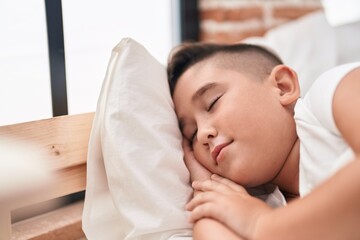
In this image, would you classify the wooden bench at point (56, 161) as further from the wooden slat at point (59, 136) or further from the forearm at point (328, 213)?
the forearm at point (328, 213)

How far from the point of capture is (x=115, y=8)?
1.33 m

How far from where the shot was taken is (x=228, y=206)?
0.79m

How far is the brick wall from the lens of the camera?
1.80m

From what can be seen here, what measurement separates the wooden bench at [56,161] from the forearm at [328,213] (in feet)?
1.47

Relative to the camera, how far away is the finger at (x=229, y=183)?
88cm

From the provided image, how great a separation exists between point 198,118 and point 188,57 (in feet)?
0.80

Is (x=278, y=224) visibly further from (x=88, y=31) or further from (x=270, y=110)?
(x=88, y=31)

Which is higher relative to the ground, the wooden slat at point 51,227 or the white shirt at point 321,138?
the white shirt at point 321,138

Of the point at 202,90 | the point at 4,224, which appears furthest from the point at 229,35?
the point at 4,224

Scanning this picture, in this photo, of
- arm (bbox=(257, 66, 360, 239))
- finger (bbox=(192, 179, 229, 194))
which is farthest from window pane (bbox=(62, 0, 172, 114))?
arm (bbox=(257, 66, 360, 239))

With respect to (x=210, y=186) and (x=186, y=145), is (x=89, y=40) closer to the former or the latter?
(x=186, y=145)

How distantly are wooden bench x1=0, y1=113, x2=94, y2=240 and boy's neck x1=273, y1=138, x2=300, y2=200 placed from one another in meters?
0.43

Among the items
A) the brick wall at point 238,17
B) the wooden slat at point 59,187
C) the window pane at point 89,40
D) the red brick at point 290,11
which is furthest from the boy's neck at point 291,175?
the red brick at point 290,11

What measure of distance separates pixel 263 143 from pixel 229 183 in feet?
0.35
